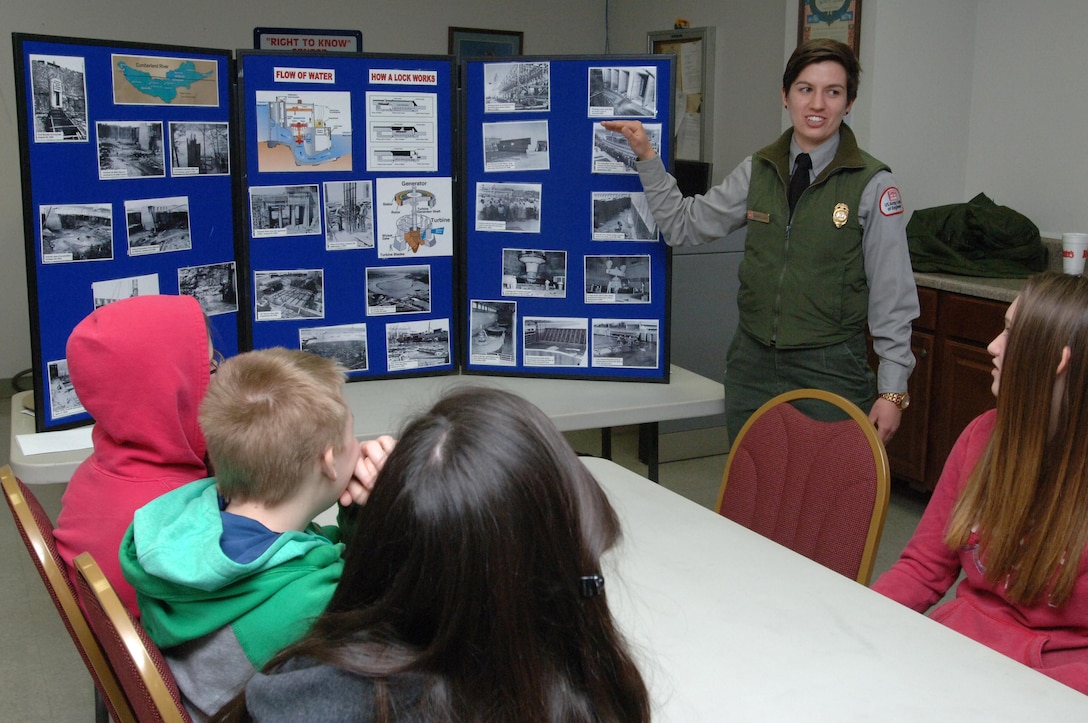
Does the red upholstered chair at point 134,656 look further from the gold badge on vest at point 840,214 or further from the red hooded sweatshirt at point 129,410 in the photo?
the gold badge on vest at point 840,214

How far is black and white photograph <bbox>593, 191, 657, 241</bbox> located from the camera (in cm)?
266

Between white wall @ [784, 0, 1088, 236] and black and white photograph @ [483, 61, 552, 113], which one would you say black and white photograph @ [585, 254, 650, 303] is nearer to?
black and white photograph @ [483, 61, 552, 113]

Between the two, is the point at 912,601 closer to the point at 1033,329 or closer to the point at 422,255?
the point at 1033,329

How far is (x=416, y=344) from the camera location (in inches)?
109

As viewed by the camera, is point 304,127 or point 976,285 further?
point 976,285

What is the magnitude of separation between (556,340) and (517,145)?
1.78ft

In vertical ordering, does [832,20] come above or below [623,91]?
above

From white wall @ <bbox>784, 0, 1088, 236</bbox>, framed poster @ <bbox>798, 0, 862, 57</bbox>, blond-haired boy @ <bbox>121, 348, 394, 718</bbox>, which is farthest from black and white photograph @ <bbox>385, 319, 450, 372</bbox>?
framed poster @ <bbox>798, 0, 862, 57</bbox>

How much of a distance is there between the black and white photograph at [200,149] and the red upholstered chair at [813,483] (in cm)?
145

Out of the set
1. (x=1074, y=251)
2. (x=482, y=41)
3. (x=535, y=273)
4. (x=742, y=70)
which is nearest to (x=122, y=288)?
(x=535, y=273)

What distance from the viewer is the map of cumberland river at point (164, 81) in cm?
224

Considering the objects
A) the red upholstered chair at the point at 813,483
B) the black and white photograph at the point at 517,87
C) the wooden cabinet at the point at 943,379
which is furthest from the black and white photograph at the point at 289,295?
the wooden cabinet at the point at 943,379

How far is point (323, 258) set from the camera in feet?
8.61

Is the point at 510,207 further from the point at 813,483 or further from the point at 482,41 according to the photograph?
the point at 482,41
